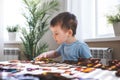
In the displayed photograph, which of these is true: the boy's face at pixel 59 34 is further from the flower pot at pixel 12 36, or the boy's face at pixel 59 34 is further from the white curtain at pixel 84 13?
the flower pot at pixel 12 36

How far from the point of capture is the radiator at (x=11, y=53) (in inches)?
172

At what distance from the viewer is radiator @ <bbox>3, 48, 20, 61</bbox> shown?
4.37 metres

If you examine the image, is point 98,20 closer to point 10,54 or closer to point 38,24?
point 38,24

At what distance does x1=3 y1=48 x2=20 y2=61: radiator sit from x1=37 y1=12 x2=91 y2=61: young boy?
219 cm

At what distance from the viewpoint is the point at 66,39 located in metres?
2.24

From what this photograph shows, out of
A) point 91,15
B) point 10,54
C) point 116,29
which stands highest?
point 91,15

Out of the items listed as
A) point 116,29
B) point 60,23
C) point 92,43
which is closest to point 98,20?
point 92,43

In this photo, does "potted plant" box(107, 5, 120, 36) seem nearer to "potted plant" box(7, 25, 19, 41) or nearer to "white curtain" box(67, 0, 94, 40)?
"white curtain" box(67, 0, 94, 40)

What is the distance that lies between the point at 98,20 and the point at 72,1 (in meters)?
0.49

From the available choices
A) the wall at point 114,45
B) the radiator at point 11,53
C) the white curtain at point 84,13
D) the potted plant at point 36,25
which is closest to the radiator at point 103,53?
the wall at point 114,45

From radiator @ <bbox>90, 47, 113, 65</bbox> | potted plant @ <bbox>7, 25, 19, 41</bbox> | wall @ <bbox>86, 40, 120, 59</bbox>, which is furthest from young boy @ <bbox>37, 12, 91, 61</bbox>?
potted plant @ <bbox>7, 25, 19, 41</bbox>

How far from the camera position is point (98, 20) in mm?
3648

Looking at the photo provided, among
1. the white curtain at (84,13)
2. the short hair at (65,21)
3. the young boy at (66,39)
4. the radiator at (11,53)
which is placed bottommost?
the radiator at (11,53)

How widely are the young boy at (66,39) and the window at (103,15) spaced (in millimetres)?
1238
